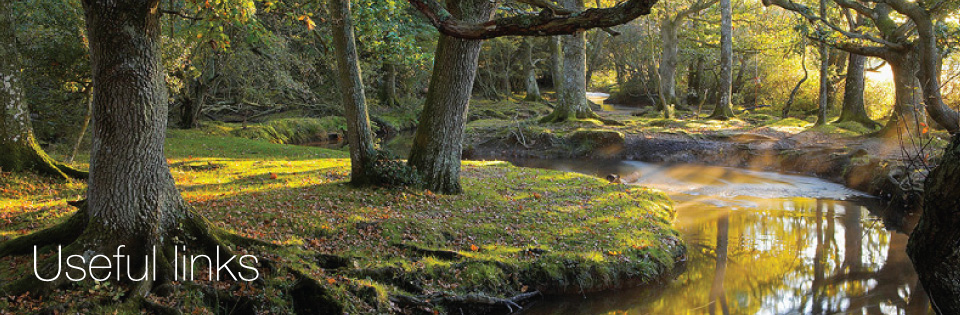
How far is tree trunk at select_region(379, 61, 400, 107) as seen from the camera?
34250 millimetres

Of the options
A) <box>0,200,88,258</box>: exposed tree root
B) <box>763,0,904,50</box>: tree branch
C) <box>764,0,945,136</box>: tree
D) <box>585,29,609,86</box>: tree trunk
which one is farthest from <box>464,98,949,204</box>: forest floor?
<box>0,200,88,258</box>: exposed tree root

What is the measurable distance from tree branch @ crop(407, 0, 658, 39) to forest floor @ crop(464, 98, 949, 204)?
14629mm

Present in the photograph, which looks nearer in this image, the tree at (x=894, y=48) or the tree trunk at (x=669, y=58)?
the tree at (x=894, y=48)

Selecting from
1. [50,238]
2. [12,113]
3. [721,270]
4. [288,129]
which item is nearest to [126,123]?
[50,238]

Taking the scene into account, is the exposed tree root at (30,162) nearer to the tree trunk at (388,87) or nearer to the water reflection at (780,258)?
the water reflection at (780,258)

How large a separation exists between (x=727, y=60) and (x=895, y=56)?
9958mm

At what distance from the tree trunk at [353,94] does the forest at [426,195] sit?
4 cm

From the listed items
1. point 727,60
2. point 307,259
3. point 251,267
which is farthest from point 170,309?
point 727,60

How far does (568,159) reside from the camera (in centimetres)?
2280

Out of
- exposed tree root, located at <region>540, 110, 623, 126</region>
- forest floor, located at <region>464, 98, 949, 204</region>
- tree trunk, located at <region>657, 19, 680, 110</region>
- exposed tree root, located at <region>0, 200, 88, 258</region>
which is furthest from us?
tree trunk, located at <region>657, 19, 680, 110</region>

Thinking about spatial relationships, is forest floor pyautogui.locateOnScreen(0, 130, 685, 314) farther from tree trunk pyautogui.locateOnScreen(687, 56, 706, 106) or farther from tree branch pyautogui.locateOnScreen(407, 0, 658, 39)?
tree trunk pyautogui.locateOnScreen(687, 56, 706, 106)

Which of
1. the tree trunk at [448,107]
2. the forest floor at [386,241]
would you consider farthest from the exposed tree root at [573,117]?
the tree trunk at [448,107]

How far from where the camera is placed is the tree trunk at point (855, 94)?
21.3 metres

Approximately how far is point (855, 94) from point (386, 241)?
2144 centimetres
